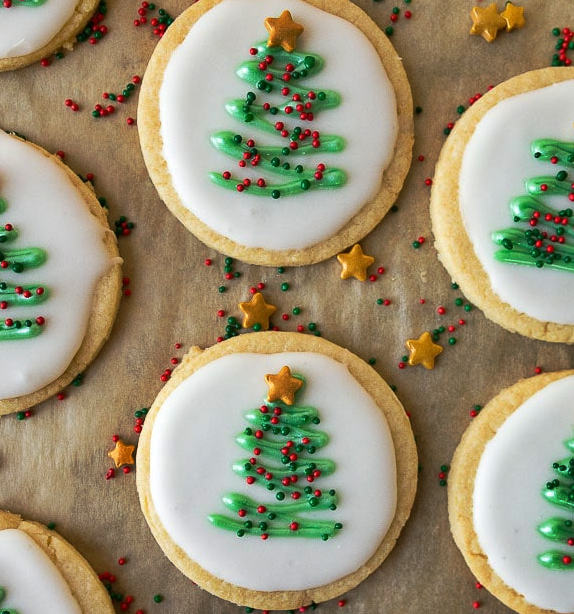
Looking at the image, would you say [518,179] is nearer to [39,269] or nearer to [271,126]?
[271,126]

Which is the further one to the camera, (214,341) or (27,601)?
(214,341)

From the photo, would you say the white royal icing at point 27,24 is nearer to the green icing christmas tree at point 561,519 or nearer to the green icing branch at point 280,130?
the green icing branch at point 280,130

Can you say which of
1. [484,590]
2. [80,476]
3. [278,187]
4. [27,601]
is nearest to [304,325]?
[278,187]

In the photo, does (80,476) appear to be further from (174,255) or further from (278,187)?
(278,187)

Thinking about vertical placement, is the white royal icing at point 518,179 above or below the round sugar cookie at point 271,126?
below

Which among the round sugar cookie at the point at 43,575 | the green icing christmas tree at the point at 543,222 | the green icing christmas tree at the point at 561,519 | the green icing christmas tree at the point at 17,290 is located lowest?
the green icing christmas tree at the point at 561,519

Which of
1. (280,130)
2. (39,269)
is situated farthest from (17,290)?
(280,130)

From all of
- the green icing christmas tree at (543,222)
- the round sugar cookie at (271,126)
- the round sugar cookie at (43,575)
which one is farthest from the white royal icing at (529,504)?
the round sugar cookie at (43,575)
